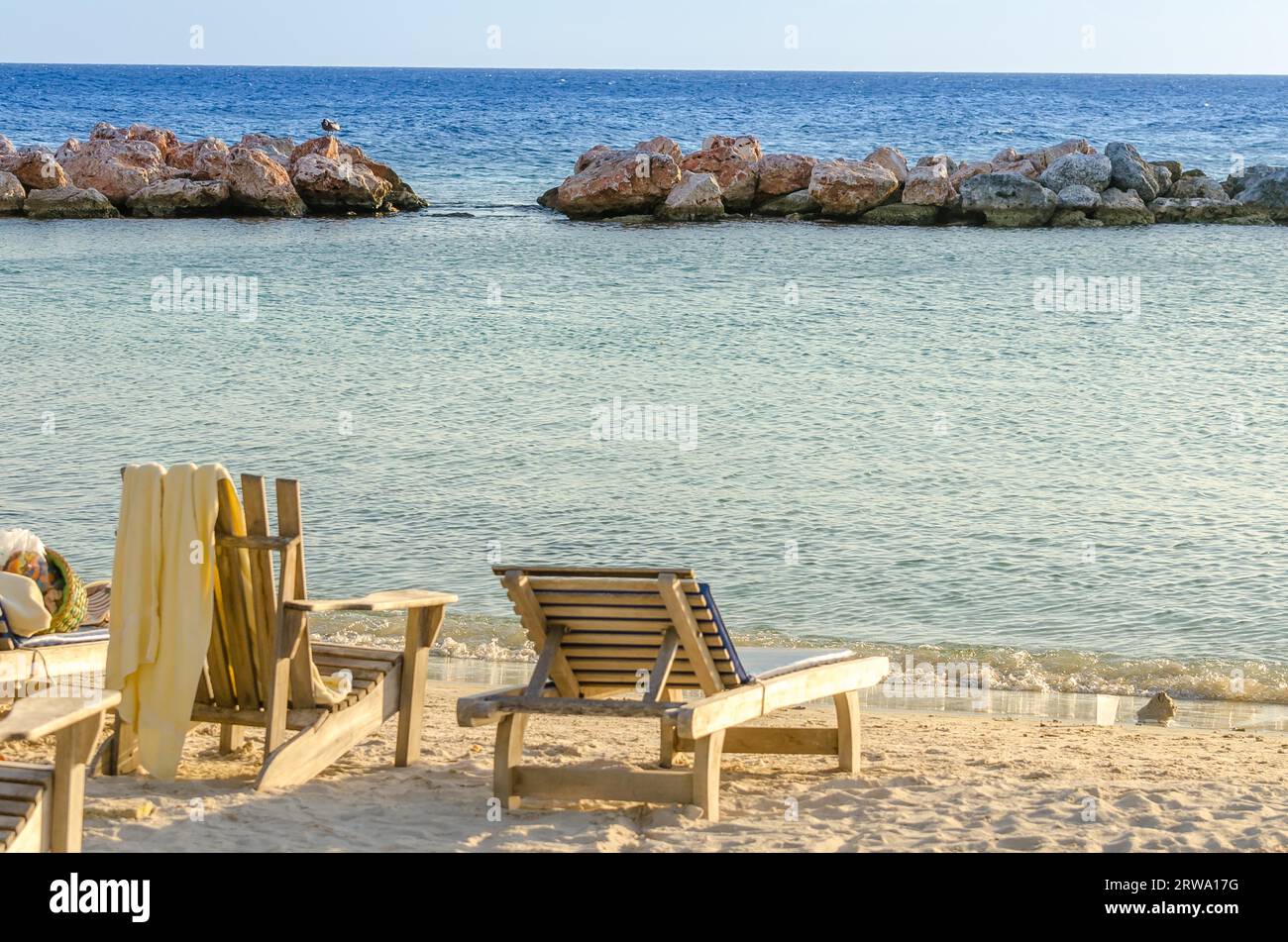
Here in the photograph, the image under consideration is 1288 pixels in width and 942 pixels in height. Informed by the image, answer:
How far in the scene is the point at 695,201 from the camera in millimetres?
34781

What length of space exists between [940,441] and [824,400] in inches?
88.5

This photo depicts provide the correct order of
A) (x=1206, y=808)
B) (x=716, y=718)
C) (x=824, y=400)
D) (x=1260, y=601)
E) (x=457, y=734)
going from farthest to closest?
(x=824, y=400) → (x=1260, y=601) → (x=457, y=734) → (x=1206, y=808) → (x=716, y=718)

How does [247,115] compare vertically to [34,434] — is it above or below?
above

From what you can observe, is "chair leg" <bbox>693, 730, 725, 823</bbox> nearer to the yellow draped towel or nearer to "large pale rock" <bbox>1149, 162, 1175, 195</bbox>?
the yellow draped towel

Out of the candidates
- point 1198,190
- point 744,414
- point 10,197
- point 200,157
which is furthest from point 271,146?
point 744,414

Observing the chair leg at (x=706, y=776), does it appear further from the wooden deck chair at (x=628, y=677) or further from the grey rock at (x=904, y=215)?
the grey rock at (x=904, y=215)

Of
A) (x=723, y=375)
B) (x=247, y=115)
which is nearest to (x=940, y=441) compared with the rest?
(x=723, y=375)

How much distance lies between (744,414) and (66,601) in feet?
33.0

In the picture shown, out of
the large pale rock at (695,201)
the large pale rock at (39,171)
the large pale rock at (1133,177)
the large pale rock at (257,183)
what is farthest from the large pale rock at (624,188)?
the large pale rock at (39,171)

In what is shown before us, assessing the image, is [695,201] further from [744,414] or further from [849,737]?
[849,737]

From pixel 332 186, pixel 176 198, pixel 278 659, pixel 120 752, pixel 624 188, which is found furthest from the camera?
pixel 332 186

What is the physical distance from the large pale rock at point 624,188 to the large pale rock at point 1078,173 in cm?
886
